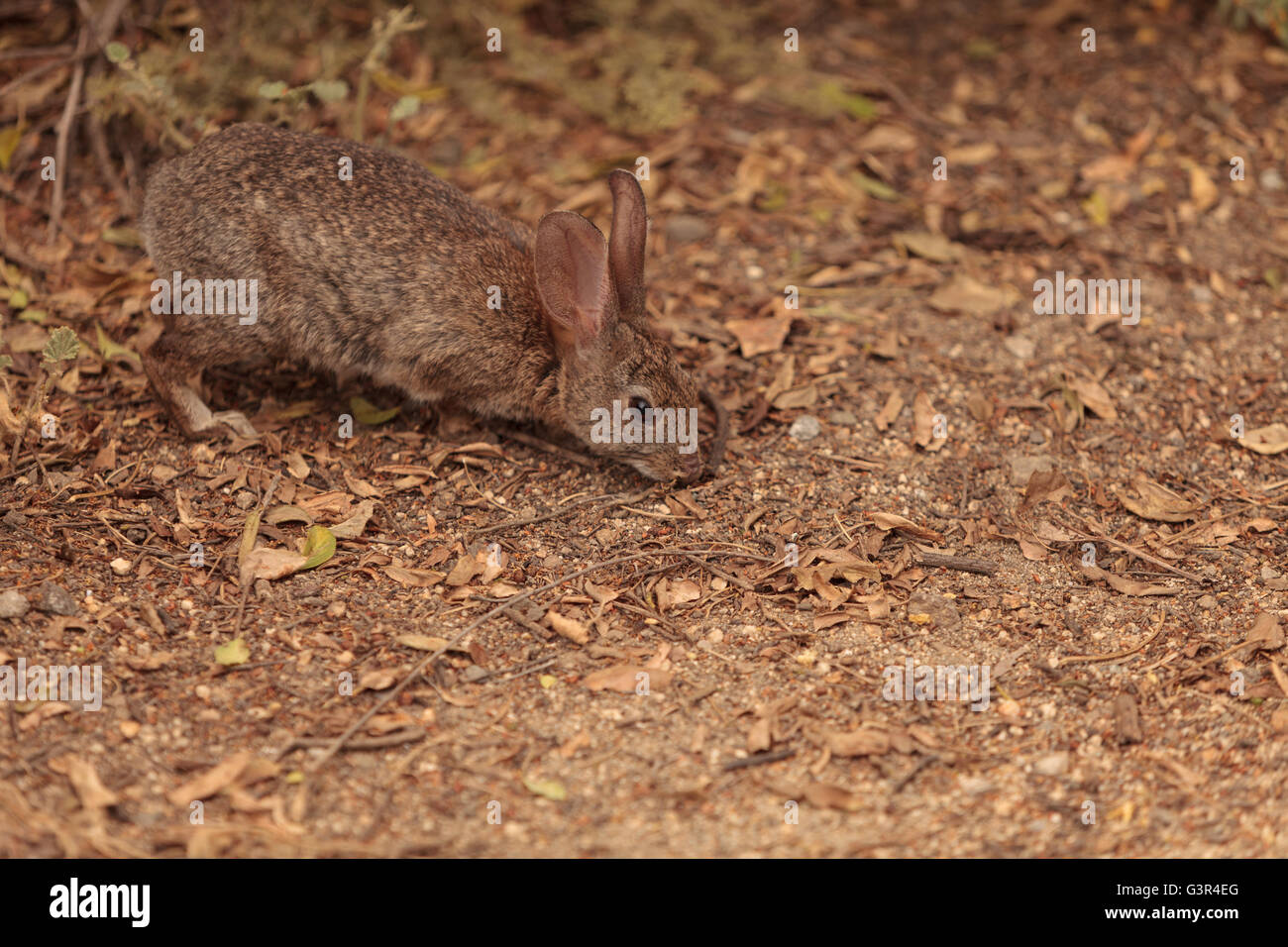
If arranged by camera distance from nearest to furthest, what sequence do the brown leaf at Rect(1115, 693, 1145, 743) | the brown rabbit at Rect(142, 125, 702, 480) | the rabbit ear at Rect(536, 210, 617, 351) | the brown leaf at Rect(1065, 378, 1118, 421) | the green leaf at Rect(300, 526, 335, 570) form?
the brown leaf at Rect(1115, 693, 1145, 743) < the green leaf at Rect(300, 526, 335, 570) < the rabbit ear at Rect(536, 210, 617, 351) < the brown rabbit at Rect(142, 125, 702, 480) < the brown leaf at Rect(1065, 378, 1118, 421)

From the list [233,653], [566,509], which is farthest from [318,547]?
[566,509]

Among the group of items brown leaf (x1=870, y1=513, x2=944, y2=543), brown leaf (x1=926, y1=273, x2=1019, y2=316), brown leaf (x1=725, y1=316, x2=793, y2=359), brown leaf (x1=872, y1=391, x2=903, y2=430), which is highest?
brown leaf (x1=926, y1=273, x2=1019, y2=316)

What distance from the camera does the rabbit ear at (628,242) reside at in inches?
233

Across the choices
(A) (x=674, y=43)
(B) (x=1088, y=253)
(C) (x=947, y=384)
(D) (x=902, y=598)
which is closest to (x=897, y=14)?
(A) (x=674, y=43)

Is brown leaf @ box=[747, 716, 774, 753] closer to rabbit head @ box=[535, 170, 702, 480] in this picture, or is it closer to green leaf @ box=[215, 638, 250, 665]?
rabbit head @ box=[535, 170, 702, 480]

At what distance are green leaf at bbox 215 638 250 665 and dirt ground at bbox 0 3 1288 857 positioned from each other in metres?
0.02

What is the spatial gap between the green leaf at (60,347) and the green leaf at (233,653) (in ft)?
6.07

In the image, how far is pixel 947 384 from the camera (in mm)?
7078

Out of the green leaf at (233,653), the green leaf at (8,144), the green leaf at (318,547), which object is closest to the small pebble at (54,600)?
the green leaf at (233,653)

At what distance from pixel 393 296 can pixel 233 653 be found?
221cm

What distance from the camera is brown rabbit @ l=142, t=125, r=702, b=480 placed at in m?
6.26

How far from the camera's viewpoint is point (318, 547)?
5816mm

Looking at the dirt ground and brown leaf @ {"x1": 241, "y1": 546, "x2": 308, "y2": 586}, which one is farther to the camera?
brown leaf @ {"x1": 241, "y1": 546, "x2": 308, "y2": 586}

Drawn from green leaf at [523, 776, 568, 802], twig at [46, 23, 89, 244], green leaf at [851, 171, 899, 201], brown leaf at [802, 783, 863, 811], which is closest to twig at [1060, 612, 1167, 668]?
brown leaf at [802, 783, 863, 811]
